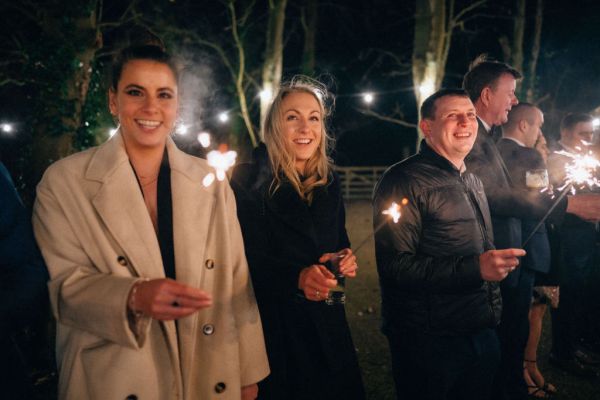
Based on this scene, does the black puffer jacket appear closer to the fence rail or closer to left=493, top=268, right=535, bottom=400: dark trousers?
left=493, top=268, right=535, bottom=400: dark trousers

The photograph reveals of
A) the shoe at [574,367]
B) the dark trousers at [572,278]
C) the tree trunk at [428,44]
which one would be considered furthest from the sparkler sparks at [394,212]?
the tree trunk at [428,44]

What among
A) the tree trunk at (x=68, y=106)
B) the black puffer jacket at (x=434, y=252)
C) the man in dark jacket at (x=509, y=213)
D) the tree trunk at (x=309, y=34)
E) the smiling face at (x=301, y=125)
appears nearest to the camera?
the black puffer jacket at (x=434, y=252)

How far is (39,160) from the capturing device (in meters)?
4.93

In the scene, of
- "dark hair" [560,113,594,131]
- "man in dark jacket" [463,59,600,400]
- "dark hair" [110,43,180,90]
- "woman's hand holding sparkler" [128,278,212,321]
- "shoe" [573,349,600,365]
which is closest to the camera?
"woman's hand holding sparkler" [128,278,212,321]

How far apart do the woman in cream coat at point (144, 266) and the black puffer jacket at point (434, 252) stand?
109cm

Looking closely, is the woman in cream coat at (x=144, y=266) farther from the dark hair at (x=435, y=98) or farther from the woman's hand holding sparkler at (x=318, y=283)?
the dark hair at (x=435, y=98)

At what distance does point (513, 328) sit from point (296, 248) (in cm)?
226

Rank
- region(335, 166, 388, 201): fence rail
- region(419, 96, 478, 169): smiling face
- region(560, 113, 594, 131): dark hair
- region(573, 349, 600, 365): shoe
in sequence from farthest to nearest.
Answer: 1. region(335, 166, 388, 201): fence rail
2. region(560, 113, 594, 131): dark hair
3. region(573, 349, 600, 365): shoe
4. region(419, 96, 478, 169): smiling face

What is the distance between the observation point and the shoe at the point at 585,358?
472 cm

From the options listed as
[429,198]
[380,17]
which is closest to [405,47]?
[380,17]

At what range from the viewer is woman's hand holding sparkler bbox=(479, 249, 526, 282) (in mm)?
2496

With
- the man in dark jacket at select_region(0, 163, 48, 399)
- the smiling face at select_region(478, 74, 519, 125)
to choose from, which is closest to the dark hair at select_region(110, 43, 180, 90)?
the man in dark jacket at select_region(0, 163, 48, 399)

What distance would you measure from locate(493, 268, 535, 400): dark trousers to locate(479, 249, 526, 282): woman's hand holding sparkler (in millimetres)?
1200

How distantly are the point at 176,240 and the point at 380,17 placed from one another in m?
20.1
